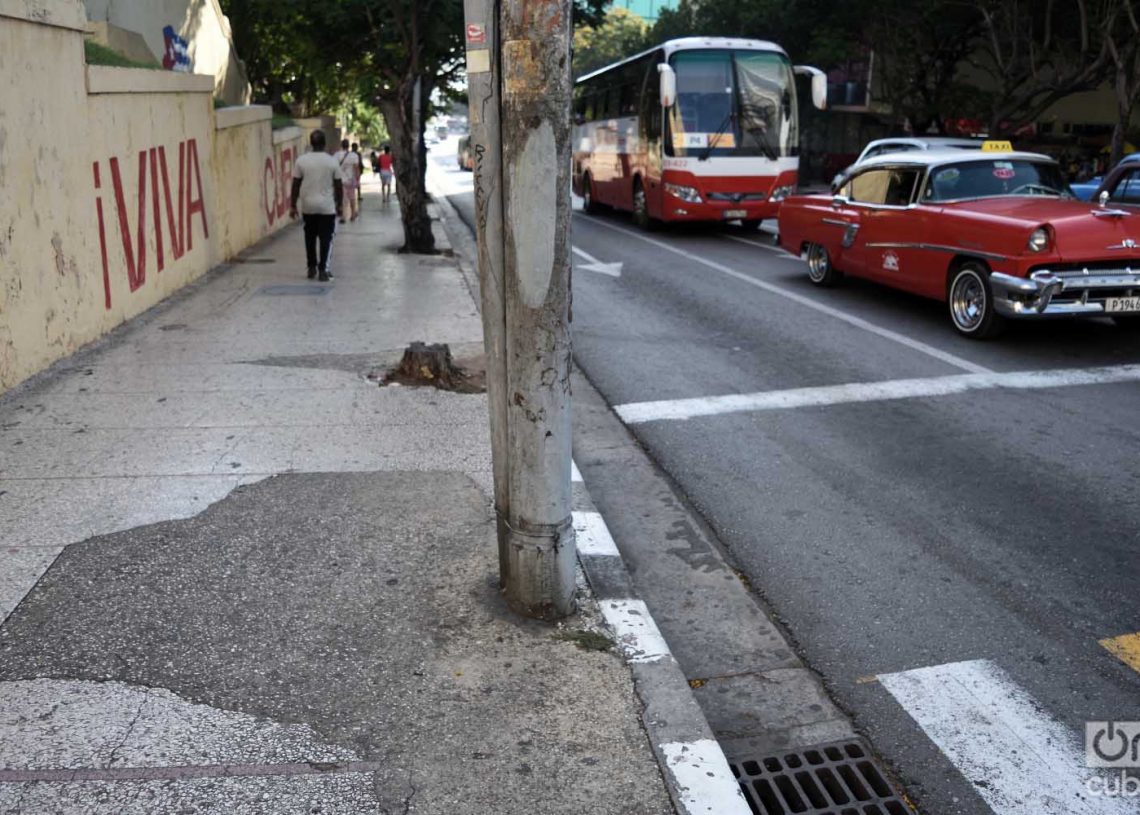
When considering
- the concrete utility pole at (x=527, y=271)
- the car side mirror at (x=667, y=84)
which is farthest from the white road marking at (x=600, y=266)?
the concrete utility pole at (x=527, y=271)

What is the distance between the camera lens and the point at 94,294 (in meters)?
9.41

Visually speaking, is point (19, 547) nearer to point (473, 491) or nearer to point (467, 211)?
point (473, 491)

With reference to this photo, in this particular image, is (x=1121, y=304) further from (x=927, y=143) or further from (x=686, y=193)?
(x=686, y=193)

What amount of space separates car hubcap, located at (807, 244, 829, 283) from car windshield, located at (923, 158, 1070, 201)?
2.26 m

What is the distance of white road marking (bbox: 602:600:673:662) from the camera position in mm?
4121

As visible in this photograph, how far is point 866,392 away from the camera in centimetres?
828

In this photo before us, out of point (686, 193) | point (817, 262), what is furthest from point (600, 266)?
point (686, 193)

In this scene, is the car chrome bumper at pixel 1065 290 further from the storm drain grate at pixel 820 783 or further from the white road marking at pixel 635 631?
the storm drain grate at pixel 820 783

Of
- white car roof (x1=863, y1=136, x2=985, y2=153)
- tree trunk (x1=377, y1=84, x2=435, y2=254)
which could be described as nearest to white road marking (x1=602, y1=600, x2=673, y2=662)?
tree trunk (x1=377, y1=84, x2=435, y2=254)

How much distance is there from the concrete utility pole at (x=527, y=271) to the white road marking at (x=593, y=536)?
2.31 ft

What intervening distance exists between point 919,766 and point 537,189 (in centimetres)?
247

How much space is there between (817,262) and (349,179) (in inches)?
530

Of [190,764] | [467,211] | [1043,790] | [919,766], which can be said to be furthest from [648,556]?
[467,211]

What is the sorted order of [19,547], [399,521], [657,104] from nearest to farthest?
[19,547] → [399,521] → [657,104]
